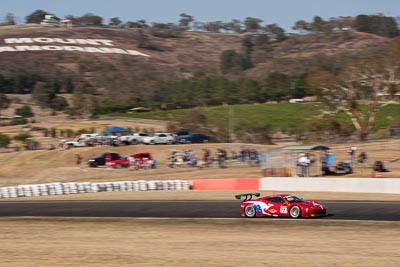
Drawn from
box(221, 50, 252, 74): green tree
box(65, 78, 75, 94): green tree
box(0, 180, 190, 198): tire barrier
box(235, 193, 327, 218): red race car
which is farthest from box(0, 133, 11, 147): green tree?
box(221, 50, 252, 74): green tree

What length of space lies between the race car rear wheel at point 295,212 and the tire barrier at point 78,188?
1665cm

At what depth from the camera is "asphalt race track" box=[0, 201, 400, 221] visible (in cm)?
2524

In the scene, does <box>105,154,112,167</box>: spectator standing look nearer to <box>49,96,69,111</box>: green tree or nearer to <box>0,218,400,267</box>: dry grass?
<box>0,218,400,267</box>: dry grass

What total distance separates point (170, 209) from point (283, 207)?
6.09 meters

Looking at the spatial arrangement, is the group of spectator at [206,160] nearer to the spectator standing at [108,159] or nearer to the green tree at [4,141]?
the spectator standing at [108,159]

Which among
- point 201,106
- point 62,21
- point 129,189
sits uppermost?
point 62,21

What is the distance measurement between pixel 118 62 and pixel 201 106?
165 feet

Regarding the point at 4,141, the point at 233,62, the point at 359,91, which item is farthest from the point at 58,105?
the point at 233,62

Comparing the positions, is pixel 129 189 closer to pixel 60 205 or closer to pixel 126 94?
pixel 60 205

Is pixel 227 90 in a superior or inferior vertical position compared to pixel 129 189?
superior

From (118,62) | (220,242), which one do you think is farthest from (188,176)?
(118,62)

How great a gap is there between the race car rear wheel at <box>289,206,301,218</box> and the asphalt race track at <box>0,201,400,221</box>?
3.91ft

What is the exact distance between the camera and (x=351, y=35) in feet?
616

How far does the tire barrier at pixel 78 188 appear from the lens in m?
39.7
